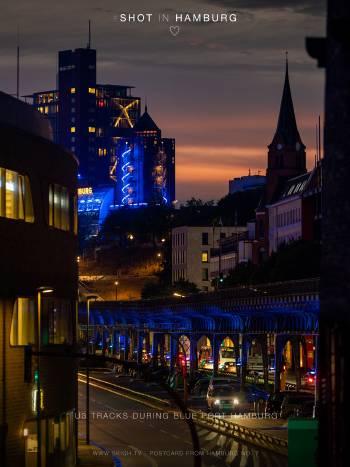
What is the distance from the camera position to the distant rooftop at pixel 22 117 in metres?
51.4

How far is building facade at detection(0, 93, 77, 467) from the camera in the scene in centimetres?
4853

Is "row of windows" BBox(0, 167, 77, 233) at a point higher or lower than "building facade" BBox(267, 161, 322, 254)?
lower

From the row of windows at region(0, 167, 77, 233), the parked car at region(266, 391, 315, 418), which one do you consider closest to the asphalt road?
the parked car at region(266, 391, 315, 418)

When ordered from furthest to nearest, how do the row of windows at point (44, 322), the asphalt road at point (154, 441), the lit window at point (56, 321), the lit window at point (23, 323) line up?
1. the asphalt road at point (154, 441)
2. the lit window at point (56, 321)
3. the row of windows at point (44, 322)
4. the lit window at point (23, 323)

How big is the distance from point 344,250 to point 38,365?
2435 centimetres

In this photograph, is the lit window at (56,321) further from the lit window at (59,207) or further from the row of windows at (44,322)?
the lit window at (59,207)

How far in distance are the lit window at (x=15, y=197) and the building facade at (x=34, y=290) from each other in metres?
0.03

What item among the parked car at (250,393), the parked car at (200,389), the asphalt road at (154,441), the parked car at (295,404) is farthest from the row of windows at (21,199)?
the parked car at (200,389)

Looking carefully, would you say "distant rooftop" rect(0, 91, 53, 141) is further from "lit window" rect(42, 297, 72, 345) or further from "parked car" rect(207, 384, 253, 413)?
"parked car" rect(207, 384, 253, 413)

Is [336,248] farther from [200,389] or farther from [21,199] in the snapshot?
[200,389]

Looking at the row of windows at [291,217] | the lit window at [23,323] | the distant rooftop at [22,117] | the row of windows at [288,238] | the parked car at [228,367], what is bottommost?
the parked car at [228,367]

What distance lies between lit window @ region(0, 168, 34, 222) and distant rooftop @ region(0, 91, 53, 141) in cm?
174

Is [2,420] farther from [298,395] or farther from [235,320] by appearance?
[235,320]

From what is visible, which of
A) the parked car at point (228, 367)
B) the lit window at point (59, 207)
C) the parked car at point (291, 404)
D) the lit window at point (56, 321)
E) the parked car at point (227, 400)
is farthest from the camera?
the parked car at point (228, 367)
